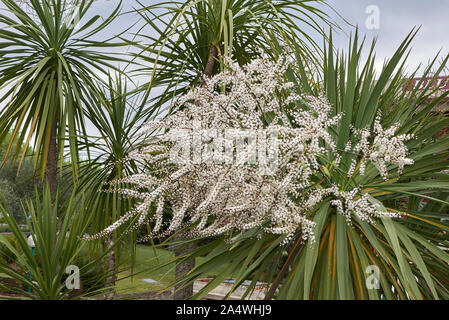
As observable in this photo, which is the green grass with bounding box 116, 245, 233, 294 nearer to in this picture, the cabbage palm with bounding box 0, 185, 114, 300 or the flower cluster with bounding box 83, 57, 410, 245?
the cabbage palm with bounding box 0, 185, 114, 300

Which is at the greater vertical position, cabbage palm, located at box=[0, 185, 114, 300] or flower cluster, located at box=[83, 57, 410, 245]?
flower cluster, located at box=[83, 57, 410, 245]

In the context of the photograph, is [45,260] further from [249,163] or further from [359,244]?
[359,244]

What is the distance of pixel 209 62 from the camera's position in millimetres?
4035

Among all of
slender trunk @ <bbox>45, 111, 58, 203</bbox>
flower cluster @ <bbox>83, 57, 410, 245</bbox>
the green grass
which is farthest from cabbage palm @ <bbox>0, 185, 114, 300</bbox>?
slender trunk @ <bbox>45, 111, 58, 203</bbox>

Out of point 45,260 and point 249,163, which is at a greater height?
point 249,163

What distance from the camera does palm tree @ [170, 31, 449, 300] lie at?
2248 millimetres

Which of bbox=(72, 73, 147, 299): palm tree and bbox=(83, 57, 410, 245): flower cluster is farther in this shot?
bbox=(72, 73, 147, 299): palm tree

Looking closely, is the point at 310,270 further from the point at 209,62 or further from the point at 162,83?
the point at 162,83

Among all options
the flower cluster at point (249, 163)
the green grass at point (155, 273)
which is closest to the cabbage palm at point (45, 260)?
the green grass at point (155, 273)

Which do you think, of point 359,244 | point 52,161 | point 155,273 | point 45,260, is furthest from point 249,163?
point 155,273

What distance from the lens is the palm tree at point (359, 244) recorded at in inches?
88.5

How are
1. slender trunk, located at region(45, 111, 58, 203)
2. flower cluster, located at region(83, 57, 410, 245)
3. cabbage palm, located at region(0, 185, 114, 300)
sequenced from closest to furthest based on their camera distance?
flower cluster, located at region(83, 57, 410, 245)
cabbage palm, located at region(0, 185, 114, 300)
slender trunk, located at region(45, 111, 58, 203)

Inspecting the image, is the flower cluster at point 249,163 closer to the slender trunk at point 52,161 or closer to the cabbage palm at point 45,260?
the cabbage palm at point 45,260

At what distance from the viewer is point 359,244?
2.41 meters
